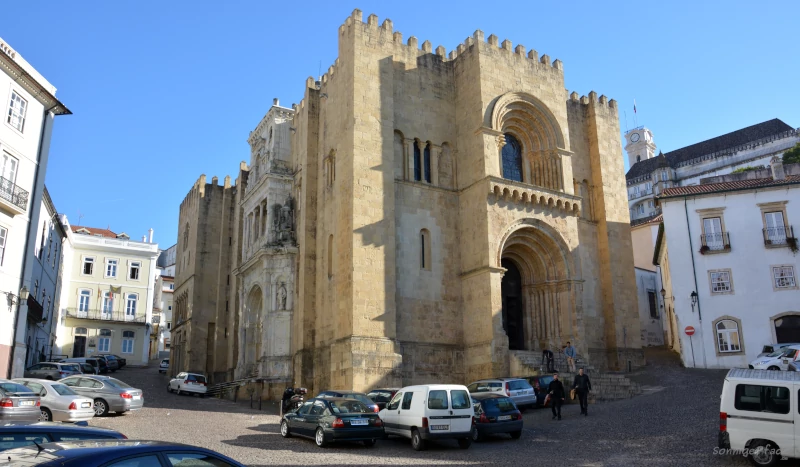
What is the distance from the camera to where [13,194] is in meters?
26.2

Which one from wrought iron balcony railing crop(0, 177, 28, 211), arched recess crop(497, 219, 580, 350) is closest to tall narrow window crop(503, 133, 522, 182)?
arched recess crop(497, 219, 580, 350)

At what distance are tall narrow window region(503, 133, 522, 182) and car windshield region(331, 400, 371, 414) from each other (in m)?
18.3

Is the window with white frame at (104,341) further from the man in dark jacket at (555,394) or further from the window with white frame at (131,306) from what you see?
the man in dark jacket at (555,394)

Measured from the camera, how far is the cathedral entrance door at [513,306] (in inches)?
1240

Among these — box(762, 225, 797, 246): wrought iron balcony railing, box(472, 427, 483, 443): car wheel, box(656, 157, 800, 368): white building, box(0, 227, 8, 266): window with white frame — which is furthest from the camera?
box(762, 225, 797, 246): wrought iron balcony railing

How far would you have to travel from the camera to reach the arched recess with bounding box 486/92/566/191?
31703 millimetres

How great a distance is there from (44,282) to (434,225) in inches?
933

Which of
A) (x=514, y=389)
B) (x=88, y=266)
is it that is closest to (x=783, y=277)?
(x=514, y=389)

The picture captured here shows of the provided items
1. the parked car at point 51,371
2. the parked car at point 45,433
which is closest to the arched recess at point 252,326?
the parked car at point 51,371

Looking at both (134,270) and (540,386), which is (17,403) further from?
(134,270)

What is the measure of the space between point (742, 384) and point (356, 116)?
19111 millimetres

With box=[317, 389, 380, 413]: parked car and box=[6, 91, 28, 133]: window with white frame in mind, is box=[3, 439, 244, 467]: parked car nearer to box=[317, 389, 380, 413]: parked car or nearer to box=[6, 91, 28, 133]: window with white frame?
box=[317, 389, 380, 413]: parked car

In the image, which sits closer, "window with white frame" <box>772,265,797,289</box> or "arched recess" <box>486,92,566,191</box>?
"window with white frame" <box>772,265,797,289</box>

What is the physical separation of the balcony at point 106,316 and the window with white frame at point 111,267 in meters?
3.15
